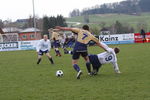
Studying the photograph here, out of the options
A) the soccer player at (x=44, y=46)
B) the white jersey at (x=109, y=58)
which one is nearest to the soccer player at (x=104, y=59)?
the white jersey at (x=109, y=58)

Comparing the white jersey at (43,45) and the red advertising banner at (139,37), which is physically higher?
the white jersey at (43,45)

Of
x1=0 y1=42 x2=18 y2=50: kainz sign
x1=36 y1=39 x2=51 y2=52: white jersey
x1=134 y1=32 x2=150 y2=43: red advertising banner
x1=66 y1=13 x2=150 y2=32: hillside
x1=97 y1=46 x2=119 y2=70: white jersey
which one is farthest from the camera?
x1=66 y1=13 x2=150 y2=32: hillside

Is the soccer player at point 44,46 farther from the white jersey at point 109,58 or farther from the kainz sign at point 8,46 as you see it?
the kainz sign at point 8,46

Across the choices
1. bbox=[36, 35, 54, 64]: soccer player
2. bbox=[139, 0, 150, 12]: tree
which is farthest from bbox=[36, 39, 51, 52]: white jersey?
bbox=[139, 0, 150, 12]: tree

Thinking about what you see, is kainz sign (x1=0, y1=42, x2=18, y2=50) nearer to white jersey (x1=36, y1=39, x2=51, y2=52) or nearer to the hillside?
Answer: white jersey (x1=36, y1=39, x2=51, y2=52)

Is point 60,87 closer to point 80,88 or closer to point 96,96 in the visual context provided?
point 80,88

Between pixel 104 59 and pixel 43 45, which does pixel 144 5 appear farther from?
pixel 104 59

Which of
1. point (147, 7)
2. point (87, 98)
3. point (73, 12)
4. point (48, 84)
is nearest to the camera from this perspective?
point (87, 98)

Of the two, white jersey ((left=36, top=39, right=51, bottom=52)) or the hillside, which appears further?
the hillside

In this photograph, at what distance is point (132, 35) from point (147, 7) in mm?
70499

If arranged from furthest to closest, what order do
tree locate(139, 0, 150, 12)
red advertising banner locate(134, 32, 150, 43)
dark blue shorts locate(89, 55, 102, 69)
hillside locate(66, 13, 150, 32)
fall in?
tree locate(139, 0, 150, 12) → hillside locate(66, 13, 150, 32) → red advertising banner locate(134, 32, 150, 43) → dark blue shorts locate(89, 55, 102, 69)

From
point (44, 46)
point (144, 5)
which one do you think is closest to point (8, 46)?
point (44, 46)

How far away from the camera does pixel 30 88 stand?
1053cm

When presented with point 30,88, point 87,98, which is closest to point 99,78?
point 30,88
